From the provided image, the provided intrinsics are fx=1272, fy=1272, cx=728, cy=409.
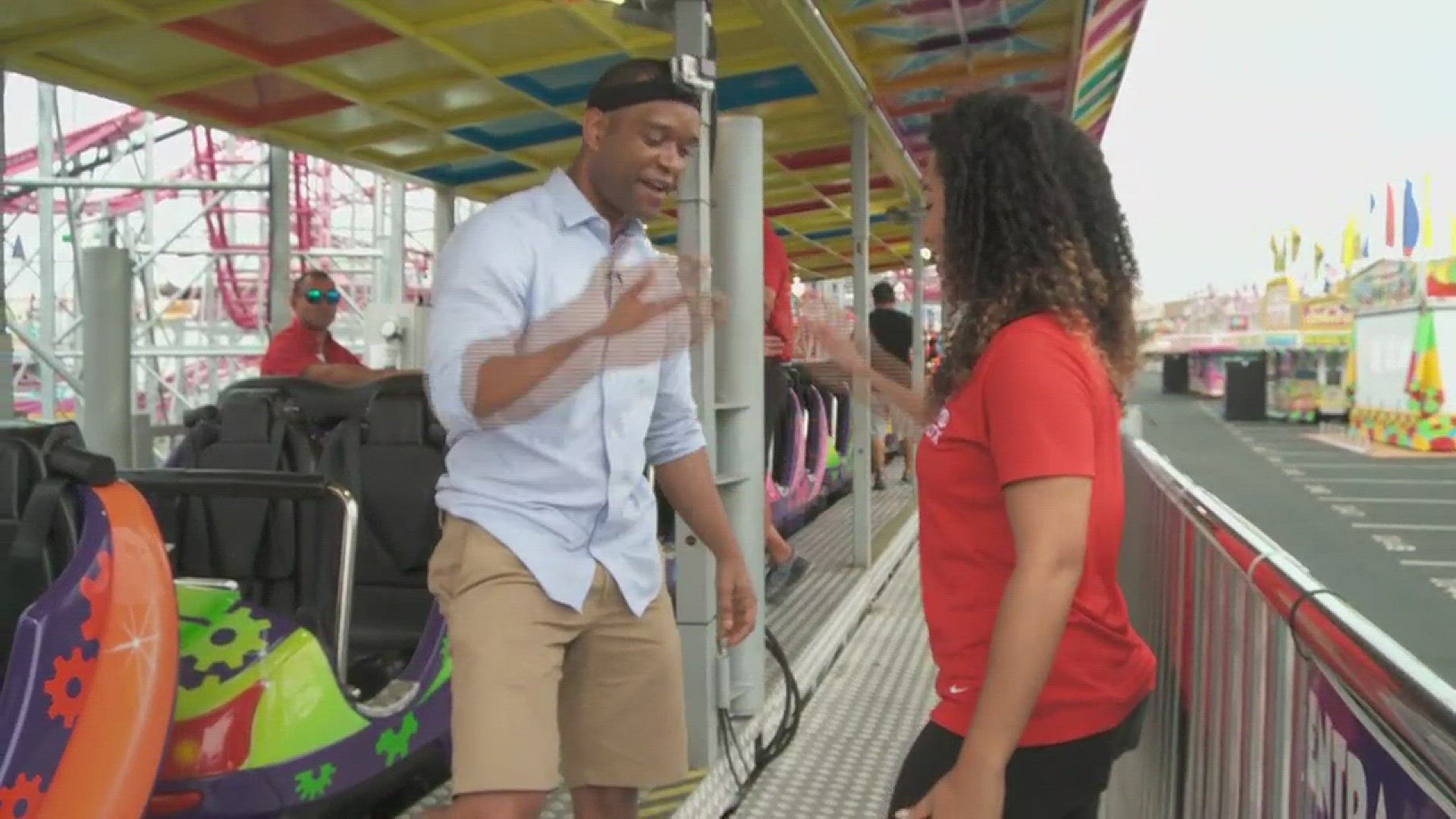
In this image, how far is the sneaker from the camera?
555 cm

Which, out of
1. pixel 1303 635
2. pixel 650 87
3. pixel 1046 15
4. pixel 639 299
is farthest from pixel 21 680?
pixel 1046 15

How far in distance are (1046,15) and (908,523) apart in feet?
10.4

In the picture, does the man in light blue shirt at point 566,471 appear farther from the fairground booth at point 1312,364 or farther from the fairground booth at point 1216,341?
the fairground booth at point 1216,341

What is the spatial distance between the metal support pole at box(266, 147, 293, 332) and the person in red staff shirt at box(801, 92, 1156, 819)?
4.37 m

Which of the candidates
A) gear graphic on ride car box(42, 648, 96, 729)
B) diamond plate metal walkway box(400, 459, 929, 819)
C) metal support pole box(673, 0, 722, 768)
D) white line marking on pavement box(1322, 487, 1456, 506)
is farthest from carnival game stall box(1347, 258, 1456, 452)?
gear graphic on ride car box(42, 648, 96, 729)

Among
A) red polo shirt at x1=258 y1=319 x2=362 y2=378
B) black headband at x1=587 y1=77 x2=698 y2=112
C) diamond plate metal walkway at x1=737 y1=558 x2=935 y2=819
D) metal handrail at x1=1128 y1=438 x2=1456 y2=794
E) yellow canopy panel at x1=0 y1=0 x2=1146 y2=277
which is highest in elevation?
yellow canopy panel at x1=0 y1=0 x2=1146 y2=277

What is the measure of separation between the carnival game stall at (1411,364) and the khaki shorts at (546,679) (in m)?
17.1

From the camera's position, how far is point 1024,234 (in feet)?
4.75

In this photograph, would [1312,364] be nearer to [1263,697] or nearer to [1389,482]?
[1389,482]

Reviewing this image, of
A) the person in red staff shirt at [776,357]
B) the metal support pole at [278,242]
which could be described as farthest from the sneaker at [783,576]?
the metal support pole at [278,242]

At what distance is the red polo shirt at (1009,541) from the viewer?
1356 mm

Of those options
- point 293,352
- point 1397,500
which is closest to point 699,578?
point 293,352

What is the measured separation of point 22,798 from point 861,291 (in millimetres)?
4706

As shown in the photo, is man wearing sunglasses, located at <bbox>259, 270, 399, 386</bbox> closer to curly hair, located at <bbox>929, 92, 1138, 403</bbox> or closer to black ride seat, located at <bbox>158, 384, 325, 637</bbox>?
black ride seat, located at <bbox>158, 384, 325, 637</bbox>
